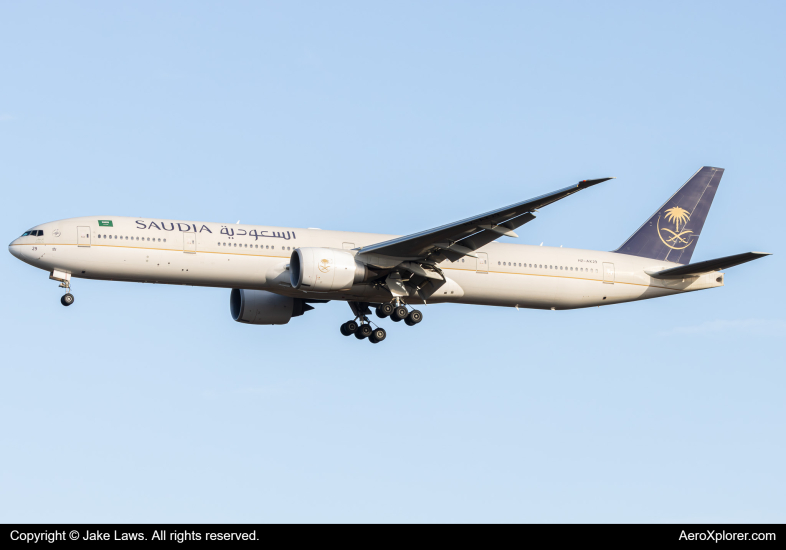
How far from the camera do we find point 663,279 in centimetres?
4459

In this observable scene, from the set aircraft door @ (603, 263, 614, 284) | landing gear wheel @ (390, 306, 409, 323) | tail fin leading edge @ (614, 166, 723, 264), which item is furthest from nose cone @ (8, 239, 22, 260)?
tail fin leading edge @ (614, 166, 723, 264)

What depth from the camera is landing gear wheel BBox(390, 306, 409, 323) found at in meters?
40.8

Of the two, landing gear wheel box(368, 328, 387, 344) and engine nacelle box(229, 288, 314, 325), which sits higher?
engine nacelle box(229, 288, 314, 325)

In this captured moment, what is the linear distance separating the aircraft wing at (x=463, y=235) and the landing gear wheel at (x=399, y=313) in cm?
254

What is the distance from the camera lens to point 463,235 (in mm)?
38438

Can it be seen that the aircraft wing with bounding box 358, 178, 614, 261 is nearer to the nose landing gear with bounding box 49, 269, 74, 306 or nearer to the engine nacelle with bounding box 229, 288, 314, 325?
the engine nacelle with bounding box 229, 288, 314, 325

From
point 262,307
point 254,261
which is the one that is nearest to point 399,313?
point 254,261

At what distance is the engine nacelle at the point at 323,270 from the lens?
37312 millimetres

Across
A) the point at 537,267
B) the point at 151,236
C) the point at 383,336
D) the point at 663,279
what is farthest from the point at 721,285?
the point at 151,236

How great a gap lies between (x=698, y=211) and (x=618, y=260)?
18.4ft

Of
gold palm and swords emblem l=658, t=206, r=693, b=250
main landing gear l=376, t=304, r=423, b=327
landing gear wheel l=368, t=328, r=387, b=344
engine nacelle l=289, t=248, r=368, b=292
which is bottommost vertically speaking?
Answer: landing gear wheel l=368, t=328, r=387, b=344

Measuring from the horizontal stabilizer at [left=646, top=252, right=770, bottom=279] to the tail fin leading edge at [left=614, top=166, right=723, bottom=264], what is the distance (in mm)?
1656

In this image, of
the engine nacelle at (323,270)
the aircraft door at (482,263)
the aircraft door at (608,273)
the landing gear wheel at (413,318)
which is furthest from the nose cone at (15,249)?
the aircraft door at (608,273)

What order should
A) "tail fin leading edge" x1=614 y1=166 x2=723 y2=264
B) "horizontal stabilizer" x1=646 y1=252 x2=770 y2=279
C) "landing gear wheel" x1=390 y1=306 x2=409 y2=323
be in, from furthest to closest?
"tail fin leading edge" x1=614 y1=166 x2=723 y2=264
"landing gear wheel" x1=390 y1=306 x2=409 y2=323
"horizontal stabilizer" x1=646 y1=252 x2=770 y2=279
